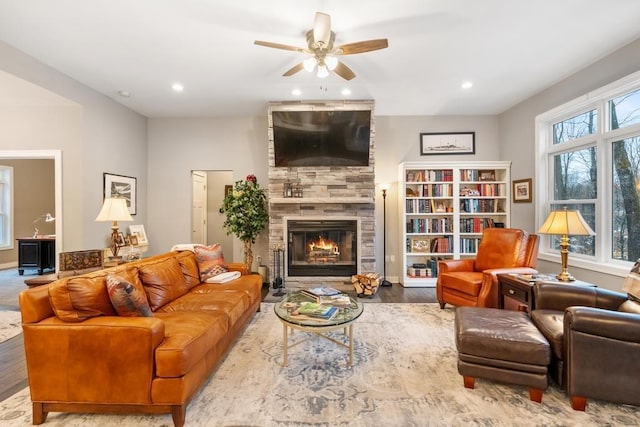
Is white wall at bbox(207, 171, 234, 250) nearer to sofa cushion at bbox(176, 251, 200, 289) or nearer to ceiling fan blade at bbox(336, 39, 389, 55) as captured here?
sofa cushion at bbox(176, 251, 200, 289)

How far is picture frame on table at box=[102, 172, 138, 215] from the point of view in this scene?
14.0ft

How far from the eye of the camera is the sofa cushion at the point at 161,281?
8.00 ft

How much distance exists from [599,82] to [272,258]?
4783 mm

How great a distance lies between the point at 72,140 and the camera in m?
3.90

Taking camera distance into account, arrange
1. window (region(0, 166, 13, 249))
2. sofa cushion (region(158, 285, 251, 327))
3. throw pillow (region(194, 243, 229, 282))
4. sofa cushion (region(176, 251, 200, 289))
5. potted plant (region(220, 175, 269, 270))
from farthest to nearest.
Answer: window (region(0, 166, 13, 249))
potted plant (region(220, 175, 269, 270))
throw pillow (region(194, 243, 229, 282))
sofa cushion (region(176, 251, 200, 289))
sofa cushion (region(158, 285, 251, 327))

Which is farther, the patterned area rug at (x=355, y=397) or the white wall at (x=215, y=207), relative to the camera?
the white wall at (x=215, y=207)

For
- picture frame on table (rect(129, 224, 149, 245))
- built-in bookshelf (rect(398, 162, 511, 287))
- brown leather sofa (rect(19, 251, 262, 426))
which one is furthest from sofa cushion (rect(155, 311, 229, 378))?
built-in bookshelf (rect(398, 162, 511, 287))

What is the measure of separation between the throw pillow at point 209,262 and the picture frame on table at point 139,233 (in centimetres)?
208

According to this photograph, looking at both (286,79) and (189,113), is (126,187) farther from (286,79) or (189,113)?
(286,79)

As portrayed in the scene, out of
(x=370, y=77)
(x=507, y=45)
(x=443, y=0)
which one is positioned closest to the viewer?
(x=443, y=0)

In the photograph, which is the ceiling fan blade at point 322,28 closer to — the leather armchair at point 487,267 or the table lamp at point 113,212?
the table lamp at point 113,212

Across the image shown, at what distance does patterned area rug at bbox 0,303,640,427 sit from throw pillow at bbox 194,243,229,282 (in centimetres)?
96

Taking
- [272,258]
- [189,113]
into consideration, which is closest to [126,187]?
[189,113]

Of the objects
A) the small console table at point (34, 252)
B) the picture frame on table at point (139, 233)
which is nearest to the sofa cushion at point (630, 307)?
the picture frame on table at point (139, 233)
